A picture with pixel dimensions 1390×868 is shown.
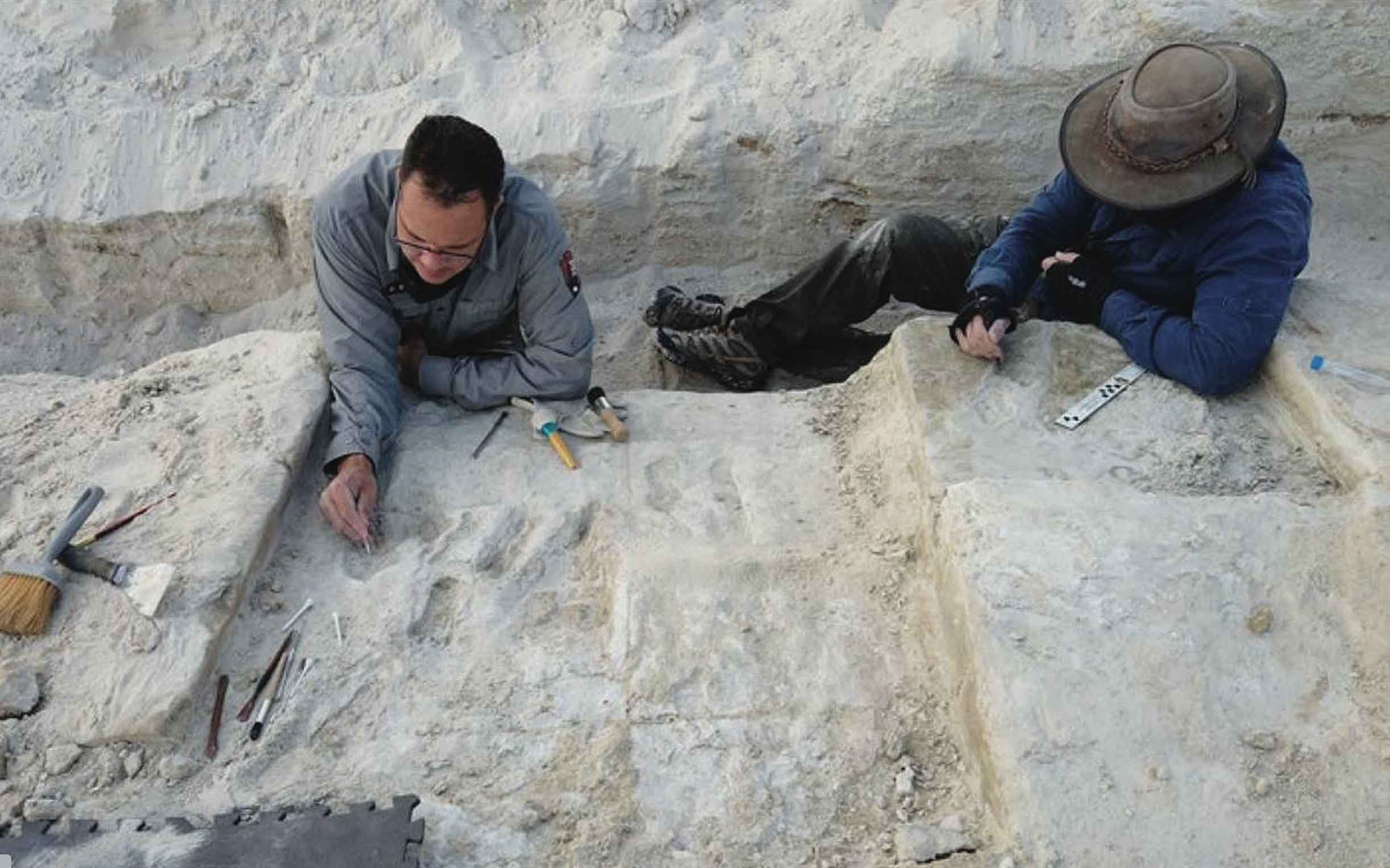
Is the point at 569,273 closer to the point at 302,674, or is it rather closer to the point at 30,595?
the point at 302,674

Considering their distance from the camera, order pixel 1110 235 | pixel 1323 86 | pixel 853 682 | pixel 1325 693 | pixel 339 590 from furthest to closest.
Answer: pixel 1323 86 → pixel 1110 235 → pixel 339 590 → pixel 853 682 → pixel 1325 693

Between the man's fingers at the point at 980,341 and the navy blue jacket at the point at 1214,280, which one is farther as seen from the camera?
the man's fingers at the point at 980,341

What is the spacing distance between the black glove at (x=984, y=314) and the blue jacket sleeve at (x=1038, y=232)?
21 cm

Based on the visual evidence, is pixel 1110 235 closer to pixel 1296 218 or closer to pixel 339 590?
pixel 1296 218

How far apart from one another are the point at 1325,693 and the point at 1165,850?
1.78 feet

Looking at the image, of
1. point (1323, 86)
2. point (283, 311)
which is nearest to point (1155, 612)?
point (1323, 86)

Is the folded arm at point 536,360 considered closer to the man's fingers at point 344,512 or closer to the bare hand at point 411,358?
the bare hand at point 411,358

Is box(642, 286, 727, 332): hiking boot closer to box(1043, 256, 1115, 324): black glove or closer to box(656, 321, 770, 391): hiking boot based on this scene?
box(656, 321, 770, 391): hiking boot

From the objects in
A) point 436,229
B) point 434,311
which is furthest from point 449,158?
point 434,311

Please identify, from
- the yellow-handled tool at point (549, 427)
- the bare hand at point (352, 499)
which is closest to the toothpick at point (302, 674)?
the bare hand at point (352, 499)

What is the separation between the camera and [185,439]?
304 cm

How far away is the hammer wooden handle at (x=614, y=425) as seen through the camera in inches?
129

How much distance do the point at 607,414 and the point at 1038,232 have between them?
147cm

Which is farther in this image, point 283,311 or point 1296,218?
point 283,311
